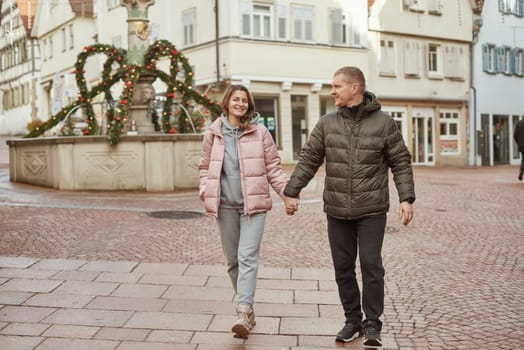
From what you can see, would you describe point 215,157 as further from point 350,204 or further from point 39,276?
point 39,276

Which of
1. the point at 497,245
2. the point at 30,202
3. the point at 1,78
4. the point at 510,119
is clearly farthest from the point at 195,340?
the point at 1,78

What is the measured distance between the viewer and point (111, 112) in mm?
15578

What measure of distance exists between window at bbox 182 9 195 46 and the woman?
2563 cm

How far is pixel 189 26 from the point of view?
30.7 meters

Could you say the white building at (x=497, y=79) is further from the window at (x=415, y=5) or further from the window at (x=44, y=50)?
the window at (x=44, y=50)

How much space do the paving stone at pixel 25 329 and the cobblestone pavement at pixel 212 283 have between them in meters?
0.01

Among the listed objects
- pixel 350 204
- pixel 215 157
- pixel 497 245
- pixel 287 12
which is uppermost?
pixel 287 12

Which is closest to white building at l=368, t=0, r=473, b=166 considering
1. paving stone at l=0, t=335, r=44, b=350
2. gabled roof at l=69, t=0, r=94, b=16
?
gabled roof at l=69, t=0, r=94, b=16

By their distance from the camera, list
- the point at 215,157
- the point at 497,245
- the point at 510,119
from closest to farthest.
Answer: the point at 215,157
the point at 497,245
the point at 510,119

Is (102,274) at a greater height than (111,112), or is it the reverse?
(111,112)

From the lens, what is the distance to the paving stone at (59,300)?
5961 millimetres

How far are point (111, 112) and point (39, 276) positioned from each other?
8959 mm

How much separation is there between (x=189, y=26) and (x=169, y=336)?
26678mm

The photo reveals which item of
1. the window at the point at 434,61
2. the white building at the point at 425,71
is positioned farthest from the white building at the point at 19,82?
the window at the point at 434,61
